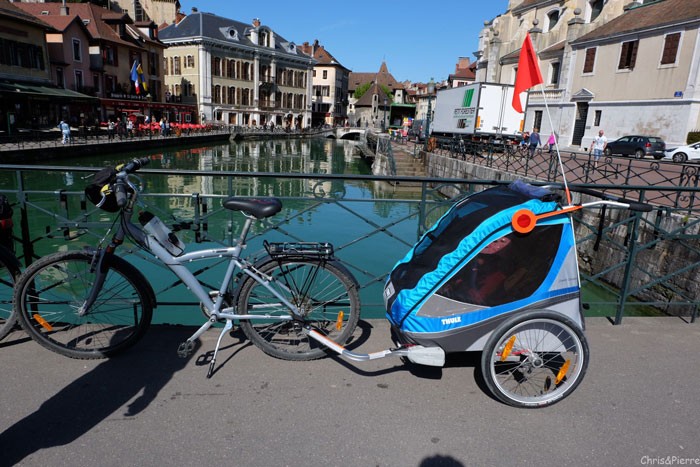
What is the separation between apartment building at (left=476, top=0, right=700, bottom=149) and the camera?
1094 inches

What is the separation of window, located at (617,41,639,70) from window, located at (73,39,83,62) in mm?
43716

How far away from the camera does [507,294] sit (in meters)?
3.00

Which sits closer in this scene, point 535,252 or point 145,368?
point 535,252

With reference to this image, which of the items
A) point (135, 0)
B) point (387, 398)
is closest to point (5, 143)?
point (387, 398)

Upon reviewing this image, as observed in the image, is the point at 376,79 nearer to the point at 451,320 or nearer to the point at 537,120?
the point at 537,120

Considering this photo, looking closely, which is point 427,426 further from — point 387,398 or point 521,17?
point 521,17

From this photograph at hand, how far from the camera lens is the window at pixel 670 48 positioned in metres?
27.9

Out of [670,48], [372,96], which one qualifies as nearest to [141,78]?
[670,48]

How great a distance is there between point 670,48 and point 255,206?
33.3 meters

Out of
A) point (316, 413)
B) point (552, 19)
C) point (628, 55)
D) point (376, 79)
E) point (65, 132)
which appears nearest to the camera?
point (316, 413)

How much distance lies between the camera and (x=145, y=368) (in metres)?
3.29

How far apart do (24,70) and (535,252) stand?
43.7 meters

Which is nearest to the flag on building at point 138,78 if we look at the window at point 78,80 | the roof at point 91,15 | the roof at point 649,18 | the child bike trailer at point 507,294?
the roof at point 91,15

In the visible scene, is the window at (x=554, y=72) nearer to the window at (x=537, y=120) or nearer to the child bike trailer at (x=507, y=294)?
the window at (x=537, y=120)
